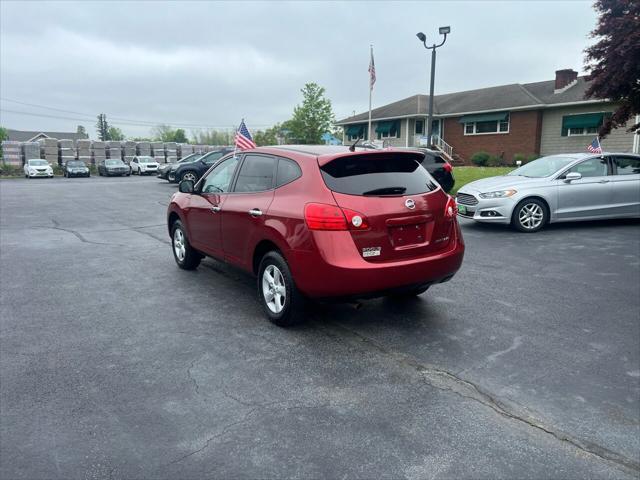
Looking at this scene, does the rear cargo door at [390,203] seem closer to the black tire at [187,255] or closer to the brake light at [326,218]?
the brake light at [326,218]

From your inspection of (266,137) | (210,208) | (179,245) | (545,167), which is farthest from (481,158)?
(266,137)

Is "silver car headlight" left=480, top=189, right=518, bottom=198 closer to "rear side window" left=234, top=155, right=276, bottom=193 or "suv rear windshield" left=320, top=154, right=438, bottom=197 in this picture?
"suv rear windshield" left=320, top=154, right=438, bottom=197

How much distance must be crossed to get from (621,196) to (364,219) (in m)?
8.29

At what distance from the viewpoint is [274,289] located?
4.80m

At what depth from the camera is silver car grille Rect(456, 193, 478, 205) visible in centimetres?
1000

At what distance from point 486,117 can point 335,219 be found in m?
31.4

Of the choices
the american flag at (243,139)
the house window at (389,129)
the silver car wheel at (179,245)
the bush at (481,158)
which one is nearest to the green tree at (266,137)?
the house window at (389,129)

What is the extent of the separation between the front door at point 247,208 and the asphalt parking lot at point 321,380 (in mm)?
648

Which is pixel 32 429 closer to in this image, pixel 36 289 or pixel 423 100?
pixel 36 289

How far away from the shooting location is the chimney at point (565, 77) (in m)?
30.4

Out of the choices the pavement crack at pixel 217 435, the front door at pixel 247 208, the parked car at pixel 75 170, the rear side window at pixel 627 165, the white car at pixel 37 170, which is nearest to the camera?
the pavement crack at pixel 217 435

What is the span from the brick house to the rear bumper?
25.8 metres

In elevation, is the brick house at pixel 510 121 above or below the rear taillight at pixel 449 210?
above

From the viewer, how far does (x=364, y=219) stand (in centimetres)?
420
